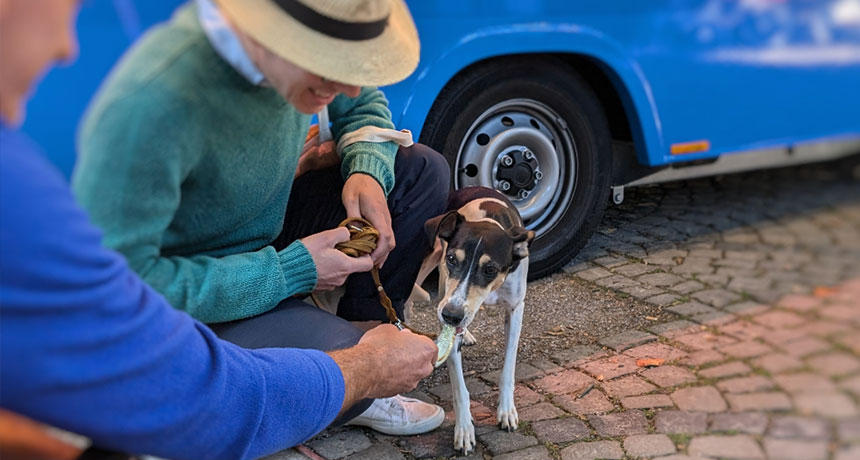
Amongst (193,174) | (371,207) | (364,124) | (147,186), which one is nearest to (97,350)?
(147,186)

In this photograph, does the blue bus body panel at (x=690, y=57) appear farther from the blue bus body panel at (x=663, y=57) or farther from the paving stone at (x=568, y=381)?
the paving stone at (x=568, y=381)

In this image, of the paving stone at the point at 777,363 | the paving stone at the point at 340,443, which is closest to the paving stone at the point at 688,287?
the paving stone at the point at 777,363

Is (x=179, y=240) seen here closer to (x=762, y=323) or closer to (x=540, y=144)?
(x=540, y=144)

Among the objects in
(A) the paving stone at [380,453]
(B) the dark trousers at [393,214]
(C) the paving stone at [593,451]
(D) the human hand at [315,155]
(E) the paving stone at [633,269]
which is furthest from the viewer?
(A) the paving stone at [380,453]

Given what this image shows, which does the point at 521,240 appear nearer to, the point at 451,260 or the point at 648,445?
the point at 451,260

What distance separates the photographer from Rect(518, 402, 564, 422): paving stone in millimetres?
2154

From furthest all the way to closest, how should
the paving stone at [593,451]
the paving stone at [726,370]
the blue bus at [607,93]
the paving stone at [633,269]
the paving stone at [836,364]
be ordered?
the paving stone at [593,451] < the paving stone at [633,269] < the paving stone at [726,370] < the blue bus at [607,93] < the paving stone at [836,364]

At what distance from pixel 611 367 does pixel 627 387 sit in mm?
73

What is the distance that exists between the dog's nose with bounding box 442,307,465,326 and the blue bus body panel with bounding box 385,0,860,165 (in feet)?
1.81

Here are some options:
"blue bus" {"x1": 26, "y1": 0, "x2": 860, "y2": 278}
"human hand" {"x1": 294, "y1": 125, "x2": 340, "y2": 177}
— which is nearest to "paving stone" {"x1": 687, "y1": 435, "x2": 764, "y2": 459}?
"blue bus" {"x1": 26, "y1": 0, "x2": 860, "y2": 278}

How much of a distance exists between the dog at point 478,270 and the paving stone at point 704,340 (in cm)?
71

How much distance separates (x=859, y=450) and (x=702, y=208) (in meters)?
0.71

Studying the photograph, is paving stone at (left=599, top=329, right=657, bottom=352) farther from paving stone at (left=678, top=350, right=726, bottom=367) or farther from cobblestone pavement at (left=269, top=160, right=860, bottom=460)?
paving stone at (left=678, top=350, right=726, bottom=367)

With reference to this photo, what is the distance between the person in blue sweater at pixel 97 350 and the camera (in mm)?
1178
